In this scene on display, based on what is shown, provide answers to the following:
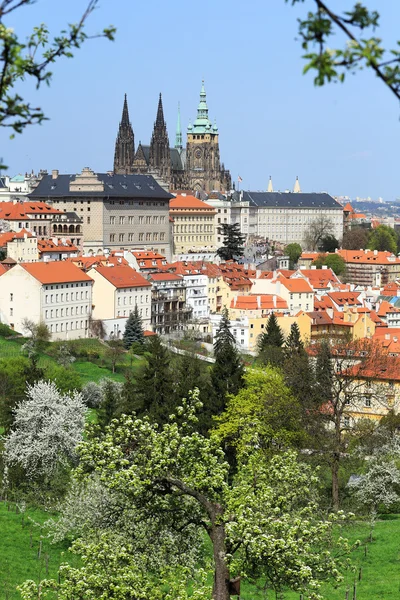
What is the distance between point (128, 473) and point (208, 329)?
72.0 metres

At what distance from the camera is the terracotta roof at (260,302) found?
89.3 m

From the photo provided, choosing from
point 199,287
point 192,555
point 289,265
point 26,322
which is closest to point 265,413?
point 192,555

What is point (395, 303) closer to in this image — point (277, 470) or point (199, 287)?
point (199, 287)

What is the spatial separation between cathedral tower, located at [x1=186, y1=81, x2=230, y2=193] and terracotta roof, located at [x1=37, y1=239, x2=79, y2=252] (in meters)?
78.3

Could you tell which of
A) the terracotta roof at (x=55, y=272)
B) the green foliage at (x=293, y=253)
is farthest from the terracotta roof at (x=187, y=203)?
the terracotta roof at (x=55, y=272)

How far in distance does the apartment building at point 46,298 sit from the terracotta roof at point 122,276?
2584mm

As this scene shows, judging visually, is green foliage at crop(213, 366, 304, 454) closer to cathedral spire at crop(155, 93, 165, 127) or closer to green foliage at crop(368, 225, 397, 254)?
green foliage at crop(368, 225, 397, 254)

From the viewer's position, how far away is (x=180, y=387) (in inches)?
1822

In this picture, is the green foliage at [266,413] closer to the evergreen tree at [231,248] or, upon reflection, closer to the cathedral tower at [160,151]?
the evergreen tree at [231,248]

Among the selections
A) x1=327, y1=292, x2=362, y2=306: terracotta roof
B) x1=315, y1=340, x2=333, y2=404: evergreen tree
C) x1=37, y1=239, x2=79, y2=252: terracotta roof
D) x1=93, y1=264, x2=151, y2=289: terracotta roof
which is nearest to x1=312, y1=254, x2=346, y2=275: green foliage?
x1=327, y1=292, x2=362, y2=306: terracotta roof

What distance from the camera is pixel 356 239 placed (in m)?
158

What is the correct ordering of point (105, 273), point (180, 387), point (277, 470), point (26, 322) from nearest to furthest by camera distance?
point (277, 470)
point (180, 387)
point (26, 322)
point (105, 273)

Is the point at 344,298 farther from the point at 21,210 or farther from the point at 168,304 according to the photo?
the point at 21,210

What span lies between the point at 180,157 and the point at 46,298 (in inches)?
4222
